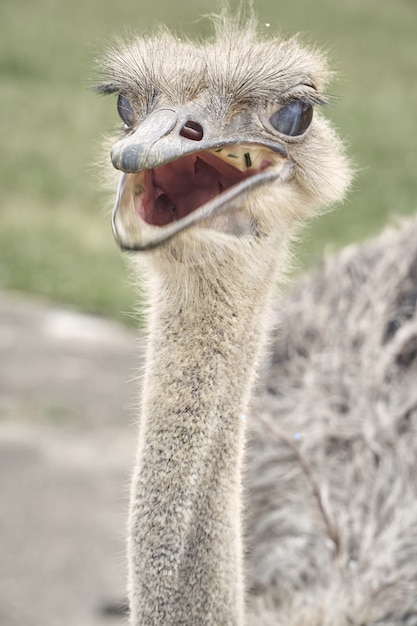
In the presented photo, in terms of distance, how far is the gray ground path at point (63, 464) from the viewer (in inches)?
116

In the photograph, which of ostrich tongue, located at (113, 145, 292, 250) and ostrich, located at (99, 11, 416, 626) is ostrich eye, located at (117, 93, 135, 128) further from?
ostrich tongue, located at (113, 145, 292, 250)

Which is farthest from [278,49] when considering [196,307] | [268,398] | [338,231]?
[338,231]

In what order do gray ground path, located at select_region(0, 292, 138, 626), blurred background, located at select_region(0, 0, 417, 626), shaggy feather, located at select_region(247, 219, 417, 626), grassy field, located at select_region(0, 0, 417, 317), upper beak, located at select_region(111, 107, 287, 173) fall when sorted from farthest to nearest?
grassy field, located at select_region(0, 0, 417, 317) < blurred background, located at select_region(0, 0, 417, 626) < gray ground path, located at select_region(0, 292, 138, 626) < shaggy feather, located at select_region(247, 219, 417, 626) < upper beak, located at select_region(111, 107, 287, 173)

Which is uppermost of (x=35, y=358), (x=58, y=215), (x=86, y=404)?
(x=58, y=215)

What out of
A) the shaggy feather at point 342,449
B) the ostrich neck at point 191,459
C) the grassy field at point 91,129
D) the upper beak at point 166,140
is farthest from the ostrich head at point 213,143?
the shaggy feather at point 342,449

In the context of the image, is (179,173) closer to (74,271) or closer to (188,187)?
(188,187)

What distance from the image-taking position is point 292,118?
1515mm

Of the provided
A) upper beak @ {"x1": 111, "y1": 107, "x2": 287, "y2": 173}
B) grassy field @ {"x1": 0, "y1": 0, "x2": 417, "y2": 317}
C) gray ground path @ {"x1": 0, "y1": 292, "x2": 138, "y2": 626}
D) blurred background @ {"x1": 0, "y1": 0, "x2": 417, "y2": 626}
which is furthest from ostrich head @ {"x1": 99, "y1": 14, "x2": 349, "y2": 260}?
gray ground path @ {"x1": 0, "y1": 292, "x2": 138, "y2": 626}

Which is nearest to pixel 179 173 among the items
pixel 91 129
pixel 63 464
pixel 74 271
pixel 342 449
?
pixel 342 449

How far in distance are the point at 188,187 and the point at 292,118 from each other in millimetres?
195

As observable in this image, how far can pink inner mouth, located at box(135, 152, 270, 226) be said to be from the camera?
4.63ft

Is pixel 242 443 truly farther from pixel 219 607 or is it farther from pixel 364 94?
pixel 364 94

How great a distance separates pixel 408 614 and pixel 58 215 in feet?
15.9

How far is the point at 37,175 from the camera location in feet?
23.6
